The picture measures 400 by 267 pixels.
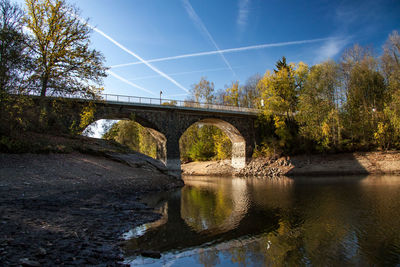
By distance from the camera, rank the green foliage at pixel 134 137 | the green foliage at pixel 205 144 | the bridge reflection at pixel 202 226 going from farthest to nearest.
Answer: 1. the green foliage at pixel 134 137
2. the green foliage at pixel 205 144
3. the bridge reflection at pixel 202 226

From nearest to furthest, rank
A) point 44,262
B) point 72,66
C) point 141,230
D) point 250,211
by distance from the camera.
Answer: point 44,262
point 141,230
point 250,211
point 72,66

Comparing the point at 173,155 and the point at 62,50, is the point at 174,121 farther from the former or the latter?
the point at 62,50

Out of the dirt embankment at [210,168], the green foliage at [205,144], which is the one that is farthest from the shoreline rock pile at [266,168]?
the green foliage at [205,144]

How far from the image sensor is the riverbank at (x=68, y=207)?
478 centimetres

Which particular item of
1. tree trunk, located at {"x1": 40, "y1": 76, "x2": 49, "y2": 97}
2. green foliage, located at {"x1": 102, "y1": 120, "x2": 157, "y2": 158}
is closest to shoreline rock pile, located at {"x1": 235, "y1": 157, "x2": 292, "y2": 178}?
green foliage, located at {"x1": 102, "y1": 120, "x2": 157, "y2": 158}

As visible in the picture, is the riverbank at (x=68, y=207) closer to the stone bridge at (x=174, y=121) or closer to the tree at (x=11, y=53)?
the tree at (x=11, y=53)

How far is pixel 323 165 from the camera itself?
105ft

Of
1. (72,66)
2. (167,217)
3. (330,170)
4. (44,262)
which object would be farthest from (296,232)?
(330,170)

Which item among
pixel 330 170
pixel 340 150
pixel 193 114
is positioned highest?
pixel 193 114

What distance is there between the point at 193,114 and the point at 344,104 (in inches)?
797

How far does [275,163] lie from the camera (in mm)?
36625

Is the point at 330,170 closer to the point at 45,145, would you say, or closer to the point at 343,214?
the point at 343,214

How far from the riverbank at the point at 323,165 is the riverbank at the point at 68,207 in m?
21.8

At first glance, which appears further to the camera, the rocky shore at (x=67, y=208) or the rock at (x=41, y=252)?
the rocky shore at (x=67, y=208)
